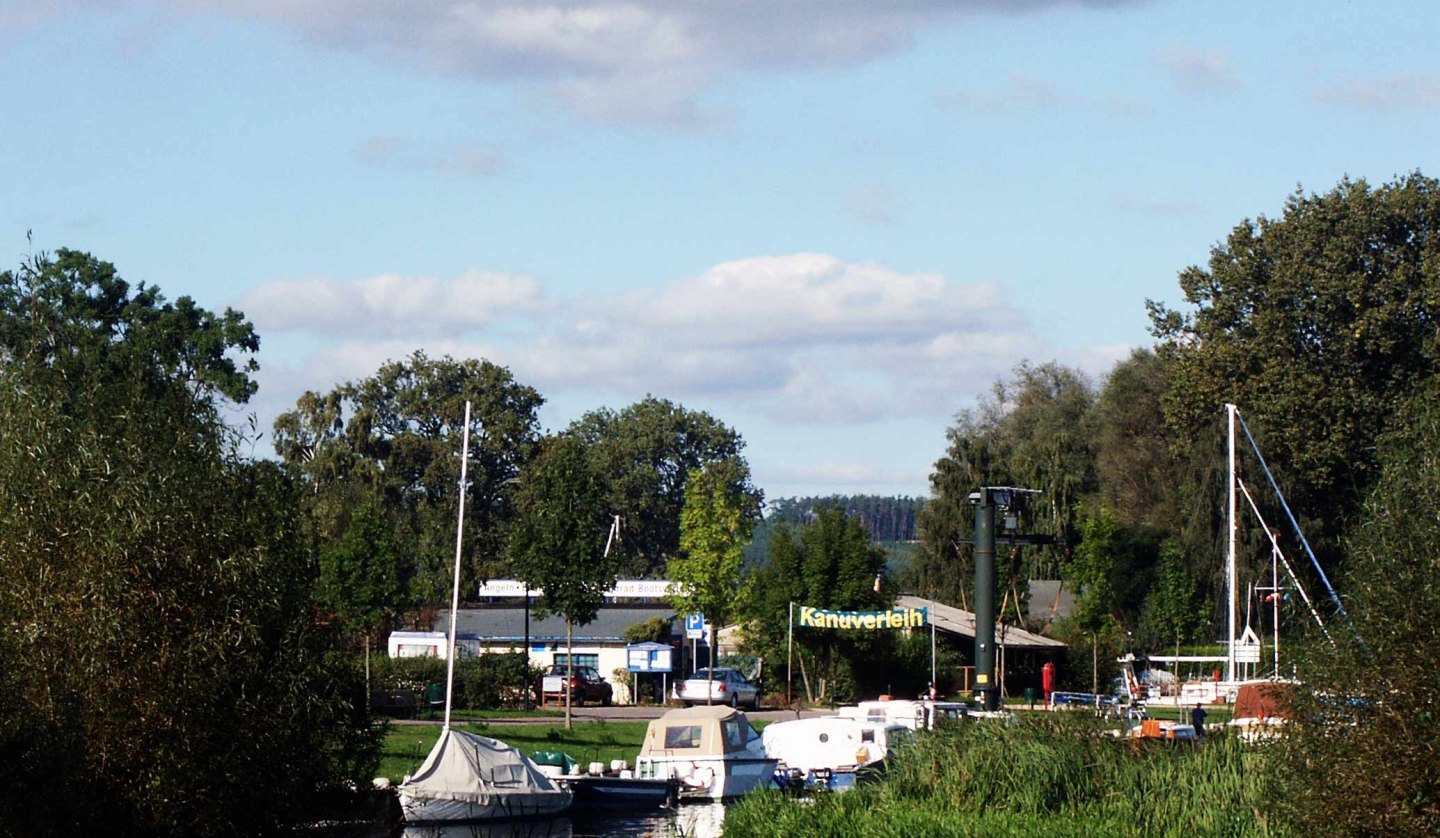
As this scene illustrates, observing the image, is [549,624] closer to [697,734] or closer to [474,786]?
[697,734]

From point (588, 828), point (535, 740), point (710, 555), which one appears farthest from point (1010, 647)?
point (588, 828)

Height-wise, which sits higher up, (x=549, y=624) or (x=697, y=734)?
(x=549, y=624)

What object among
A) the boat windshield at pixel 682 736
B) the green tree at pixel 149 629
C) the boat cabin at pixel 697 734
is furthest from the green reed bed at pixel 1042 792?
the boat windshield at pixel 682 736

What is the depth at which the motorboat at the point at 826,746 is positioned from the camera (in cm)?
3600

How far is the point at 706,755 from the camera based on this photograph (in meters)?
35.2

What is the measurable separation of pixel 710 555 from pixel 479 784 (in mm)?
27843

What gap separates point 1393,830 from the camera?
17.1 m

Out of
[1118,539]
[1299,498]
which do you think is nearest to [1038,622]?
[1118,539]

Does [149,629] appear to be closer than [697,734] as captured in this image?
Yes

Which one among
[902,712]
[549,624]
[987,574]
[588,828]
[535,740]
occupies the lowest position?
[588,828]

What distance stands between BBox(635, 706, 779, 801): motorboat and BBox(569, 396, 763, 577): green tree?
83.2 metres

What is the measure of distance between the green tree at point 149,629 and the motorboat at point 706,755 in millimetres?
8743

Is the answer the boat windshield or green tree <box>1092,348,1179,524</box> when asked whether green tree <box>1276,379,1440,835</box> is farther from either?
green tree <box>1092,348,1179,524</box>

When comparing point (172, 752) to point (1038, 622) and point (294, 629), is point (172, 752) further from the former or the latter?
point (1038, 622)
